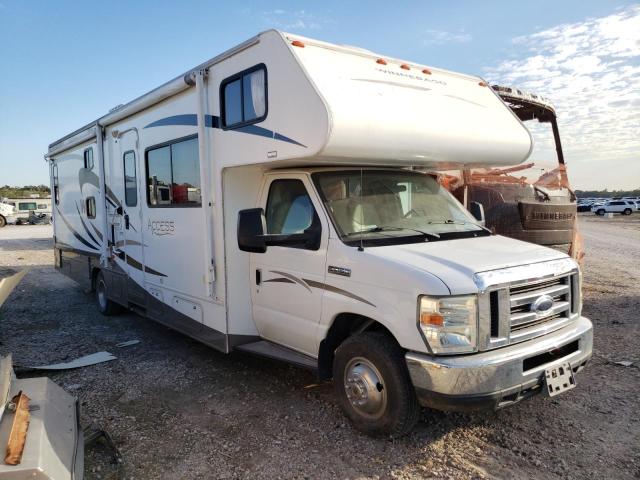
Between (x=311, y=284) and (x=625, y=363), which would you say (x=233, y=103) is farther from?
(x=625, y=363)

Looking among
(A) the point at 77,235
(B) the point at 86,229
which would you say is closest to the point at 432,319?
(B) the point at 86,229

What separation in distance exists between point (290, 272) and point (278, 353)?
82 cm

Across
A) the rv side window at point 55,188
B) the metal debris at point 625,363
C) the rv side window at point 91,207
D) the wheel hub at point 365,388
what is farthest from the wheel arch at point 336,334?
the rv side window at point 55,188

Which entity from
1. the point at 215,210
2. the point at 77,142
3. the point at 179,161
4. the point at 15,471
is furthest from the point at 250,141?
the point at 77,142

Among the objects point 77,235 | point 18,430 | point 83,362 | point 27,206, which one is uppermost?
point 27,206

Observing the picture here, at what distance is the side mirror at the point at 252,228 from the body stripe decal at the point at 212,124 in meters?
0.66

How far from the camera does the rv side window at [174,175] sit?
544cm

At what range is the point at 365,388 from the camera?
12.9 feet

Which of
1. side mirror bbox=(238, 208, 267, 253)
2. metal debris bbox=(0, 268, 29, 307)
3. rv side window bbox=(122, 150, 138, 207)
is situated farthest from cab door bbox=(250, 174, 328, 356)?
rv side window bbox=(122, 150, 138, 207)

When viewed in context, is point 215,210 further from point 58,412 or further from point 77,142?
point 77,142

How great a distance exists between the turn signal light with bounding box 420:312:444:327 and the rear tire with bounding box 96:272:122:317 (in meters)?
6.22

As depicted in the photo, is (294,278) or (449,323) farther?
(294,278)

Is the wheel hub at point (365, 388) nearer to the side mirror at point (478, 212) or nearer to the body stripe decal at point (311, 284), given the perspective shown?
the body stripe decal at point (311, 284)

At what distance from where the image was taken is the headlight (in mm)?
3408
